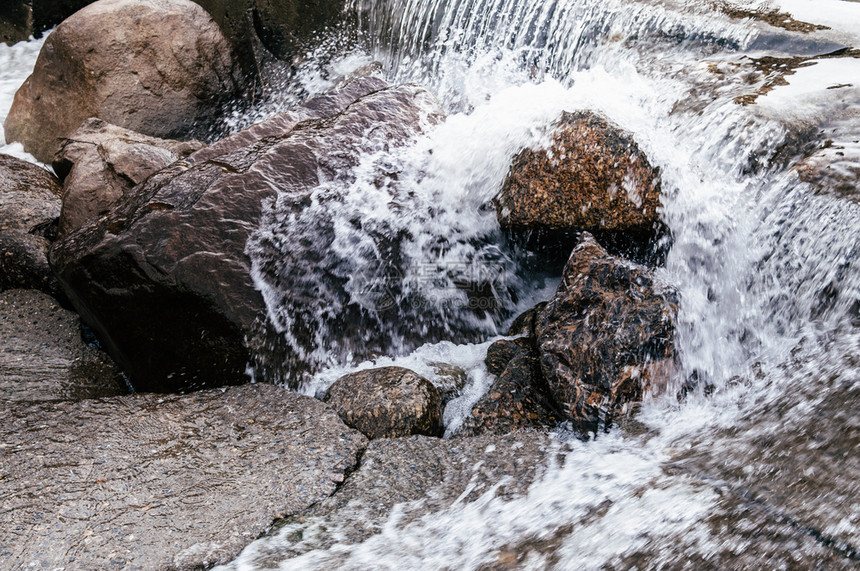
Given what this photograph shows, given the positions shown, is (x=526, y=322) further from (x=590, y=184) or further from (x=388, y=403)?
(x=388, y=403)

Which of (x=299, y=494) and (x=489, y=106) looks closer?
(x=299, y=494)

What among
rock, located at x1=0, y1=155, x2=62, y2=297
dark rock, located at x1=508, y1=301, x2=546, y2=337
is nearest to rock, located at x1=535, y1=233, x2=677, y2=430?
dark rock, located at x1=508, y1=301, x2=546, y2=337

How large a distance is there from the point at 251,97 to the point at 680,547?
662cm

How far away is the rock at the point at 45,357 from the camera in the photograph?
345 centimetres

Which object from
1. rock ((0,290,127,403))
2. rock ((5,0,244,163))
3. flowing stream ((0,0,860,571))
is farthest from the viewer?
rock ((5,0,244,163))

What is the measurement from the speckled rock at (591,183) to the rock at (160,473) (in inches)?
67.8

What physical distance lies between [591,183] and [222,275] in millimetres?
2153

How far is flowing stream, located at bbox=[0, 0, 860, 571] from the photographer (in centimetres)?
216

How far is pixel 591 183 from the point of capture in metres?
3.71

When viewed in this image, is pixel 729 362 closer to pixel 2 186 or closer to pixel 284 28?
pixel 2 186

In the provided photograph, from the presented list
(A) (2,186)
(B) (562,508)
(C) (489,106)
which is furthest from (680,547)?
(A) (2,186)

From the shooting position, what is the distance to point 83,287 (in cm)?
365

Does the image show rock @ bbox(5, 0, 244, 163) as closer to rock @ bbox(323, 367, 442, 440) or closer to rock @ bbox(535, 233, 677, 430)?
rock @ bbox(323, 367, 442, 440)

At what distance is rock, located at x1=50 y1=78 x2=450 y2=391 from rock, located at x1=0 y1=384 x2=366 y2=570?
301mm
